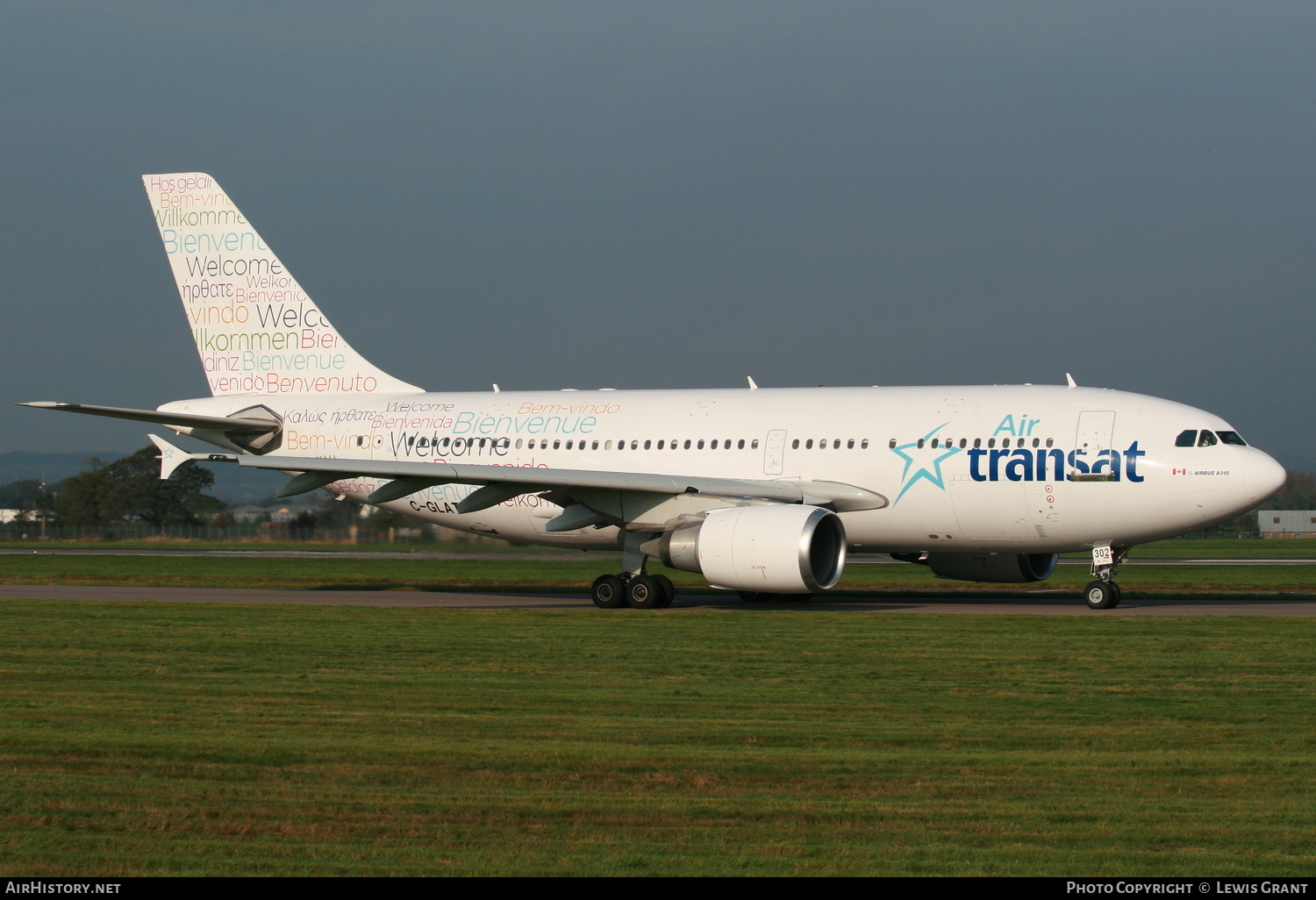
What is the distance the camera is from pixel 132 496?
70625 mm

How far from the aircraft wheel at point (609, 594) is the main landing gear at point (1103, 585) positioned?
7.78 metres

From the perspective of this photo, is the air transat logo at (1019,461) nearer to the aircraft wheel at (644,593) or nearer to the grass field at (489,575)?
the aircraft wheel at (644,593)

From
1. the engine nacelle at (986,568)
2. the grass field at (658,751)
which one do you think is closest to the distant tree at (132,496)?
the engine nacelle at (986,568)

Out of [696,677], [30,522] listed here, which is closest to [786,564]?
[696,677]

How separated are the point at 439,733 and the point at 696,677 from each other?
4.09 meters

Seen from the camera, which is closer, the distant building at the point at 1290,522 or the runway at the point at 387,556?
the runway at the point at 387,556

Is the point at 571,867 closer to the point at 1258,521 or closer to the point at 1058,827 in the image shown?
the point at 1058,827

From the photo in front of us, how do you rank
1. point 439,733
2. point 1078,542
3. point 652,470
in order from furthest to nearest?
1. point 652,470
2. point 1078,542
3. point 439,733

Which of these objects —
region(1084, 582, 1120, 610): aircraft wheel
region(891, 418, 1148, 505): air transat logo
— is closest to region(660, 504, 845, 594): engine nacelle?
region(891, 418, 1148, 505): air transat logo

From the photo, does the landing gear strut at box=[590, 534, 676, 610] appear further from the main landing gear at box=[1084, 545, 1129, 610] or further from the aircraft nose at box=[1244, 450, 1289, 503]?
the aircraft nose at box=[1244, 450, 1289, 503]

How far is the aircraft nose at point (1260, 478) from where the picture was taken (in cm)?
2202

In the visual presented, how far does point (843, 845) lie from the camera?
23.9 ft

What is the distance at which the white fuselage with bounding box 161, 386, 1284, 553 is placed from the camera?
22469 millimetres

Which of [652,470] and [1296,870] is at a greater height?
[652,470]
